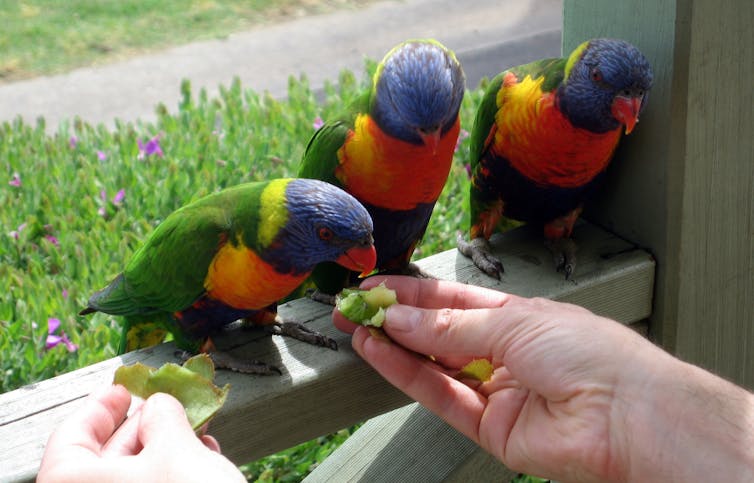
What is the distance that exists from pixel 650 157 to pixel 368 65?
2374mm

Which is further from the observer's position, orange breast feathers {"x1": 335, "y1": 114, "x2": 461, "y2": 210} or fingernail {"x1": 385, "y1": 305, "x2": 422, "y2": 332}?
orange breast feathers {"x1": 335, "y1": 114, "x2": 461, "y2": 210}

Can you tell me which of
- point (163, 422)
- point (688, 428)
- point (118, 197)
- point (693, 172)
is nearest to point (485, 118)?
point (693, 172)

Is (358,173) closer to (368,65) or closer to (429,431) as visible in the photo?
(429,431)

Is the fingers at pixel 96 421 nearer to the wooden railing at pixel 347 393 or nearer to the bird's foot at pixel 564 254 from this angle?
the wooden railing at pixel 347 393

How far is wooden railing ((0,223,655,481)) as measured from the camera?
1.27 meters

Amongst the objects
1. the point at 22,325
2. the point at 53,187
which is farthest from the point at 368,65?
the point at 22,325

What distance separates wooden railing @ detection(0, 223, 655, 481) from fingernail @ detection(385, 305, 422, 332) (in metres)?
0.11

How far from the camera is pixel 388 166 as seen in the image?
1623 millimetres

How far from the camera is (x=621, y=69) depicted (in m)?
1.56

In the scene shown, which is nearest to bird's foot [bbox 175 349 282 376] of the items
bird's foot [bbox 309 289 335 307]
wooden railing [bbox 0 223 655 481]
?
wooden railing [bbox 0 223 655 481]

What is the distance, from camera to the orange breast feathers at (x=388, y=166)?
161cm

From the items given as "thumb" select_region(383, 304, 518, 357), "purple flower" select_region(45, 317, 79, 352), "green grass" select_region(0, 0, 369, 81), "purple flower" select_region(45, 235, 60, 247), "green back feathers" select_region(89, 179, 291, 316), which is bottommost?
"green grass" select_region(0, 0, 369, 81)

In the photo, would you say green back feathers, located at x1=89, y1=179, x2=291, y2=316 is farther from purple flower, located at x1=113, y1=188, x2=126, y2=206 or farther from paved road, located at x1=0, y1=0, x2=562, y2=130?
paved road, located at x1=0, y1=0, x2=562, y2=130

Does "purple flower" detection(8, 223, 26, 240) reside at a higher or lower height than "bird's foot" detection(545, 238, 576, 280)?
lower
